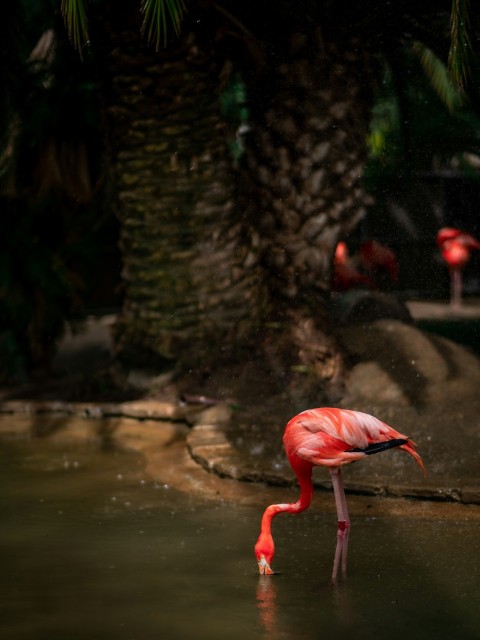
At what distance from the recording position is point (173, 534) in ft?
18.9

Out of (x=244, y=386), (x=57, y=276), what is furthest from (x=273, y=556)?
(x=57, y=276)

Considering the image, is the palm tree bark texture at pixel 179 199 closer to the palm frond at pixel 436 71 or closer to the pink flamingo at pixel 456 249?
the palm frond at pixel 436 71

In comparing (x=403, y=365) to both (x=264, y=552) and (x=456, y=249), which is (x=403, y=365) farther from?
(x=456, y=249)

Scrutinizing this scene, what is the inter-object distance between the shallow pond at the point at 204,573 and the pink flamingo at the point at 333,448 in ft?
0.53

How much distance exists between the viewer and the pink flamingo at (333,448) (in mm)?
4965

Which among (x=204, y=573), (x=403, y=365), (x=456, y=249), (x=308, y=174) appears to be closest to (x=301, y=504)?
(x=204, y=573)

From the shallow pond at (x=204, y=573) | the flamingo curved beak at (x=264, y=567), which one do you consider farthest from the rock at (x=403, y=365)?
the flamingo curved beak at (x=264, y=567)

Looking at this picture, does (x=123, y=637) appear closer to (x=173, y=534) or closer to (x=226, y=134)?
(x=173, y=534)

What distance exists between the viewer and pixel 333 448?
4992mm

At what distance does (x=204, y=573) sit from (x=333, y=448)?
764 mm

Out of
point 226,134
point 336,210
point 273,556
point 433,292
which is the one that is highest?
point 226,134

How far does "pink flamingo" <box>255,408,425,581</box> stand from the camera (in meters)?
4.96

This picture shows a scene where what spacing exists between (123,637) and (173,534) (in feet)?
4.87

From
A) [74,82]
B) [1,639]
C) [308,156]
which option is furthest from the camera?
[74,82]
